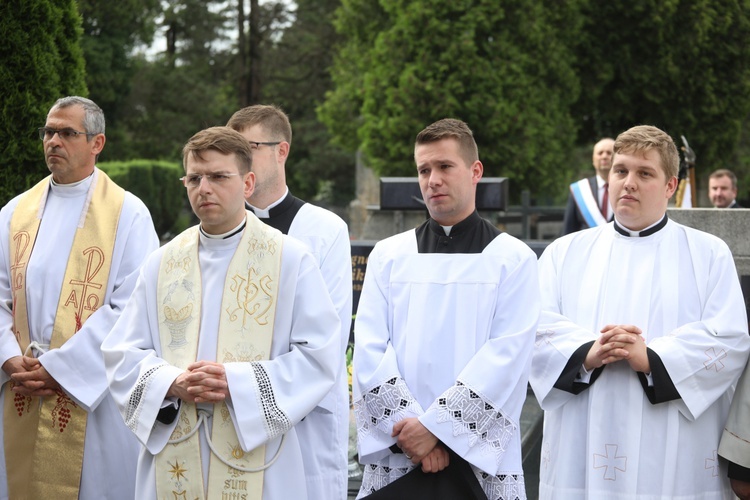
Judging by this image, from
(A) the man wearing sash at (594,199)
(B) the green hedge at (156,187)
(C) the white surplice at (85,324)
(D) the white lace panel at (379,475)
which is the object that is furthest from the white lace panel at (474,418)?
(B) the green hedge at (156,187)

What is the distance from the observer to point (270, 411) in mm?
3605

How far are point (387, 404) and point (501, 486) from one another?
0.58m

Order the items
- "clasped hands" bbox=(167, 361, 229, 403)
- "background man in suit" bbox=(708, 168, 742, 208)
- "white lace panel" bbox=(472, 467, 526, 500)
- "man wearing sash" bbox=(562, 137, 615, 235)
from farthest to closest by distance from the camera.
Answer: "background man in suit" bbox=(708, 168, 742, 208)
"man wearing sash" bbox=(562, 137, 615, 235)
"white lace panel" bbox=(472, 467, 526, 500)
"clasped hands" bbox=(167, 361, 229, 403)

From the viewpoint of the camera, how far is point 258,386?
3.62 metres

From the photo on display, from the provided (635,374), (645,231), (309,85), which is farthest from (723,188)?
(309,85)

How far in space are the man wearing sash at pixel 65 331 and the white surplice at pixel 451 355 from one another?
4.70 feet

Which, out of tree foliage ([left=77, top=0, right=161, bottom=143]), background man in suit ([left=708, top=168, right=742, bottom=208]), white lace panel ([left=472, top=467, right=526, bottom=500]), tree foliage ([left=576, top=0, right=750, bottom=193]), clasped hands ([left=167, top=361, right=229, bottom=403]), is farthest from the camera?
tree foliage ([left=77, top=0, right=161, bottom=143])

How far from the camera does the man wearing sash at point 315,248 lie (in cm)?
429

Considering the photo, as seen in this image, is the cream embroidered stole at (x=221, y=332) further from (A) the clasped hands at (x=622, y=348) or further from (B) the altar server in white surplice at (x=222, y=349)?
(A) the clasped hands at (x=622, y=348)

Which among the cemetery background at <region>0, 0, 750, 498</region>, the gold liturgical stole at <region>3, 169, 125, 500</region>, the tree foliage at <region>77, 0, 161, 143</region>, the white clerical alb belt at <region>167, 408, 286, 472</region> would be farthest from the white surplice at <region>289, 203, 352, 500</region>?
the tree foliage at <region>77, 0, 161, 143</region>

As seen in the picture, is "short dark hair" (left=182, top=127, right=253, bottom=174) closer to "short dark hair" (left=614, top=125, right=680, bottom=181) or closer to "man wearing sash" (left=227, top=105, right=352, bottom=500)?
"man wearing sash" (left=227, top=105, right=352, bottom=500)

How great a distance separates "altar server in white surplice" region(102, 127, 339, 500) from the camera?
3.62m

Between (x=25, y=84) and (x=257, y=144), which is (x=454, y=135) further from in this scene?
(x=25, y=84)

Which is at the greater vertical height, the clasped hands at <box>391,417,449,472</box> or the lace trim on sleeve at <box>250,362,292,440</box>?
the lace trim on sleeve at <box>250,362,292,440</box>
